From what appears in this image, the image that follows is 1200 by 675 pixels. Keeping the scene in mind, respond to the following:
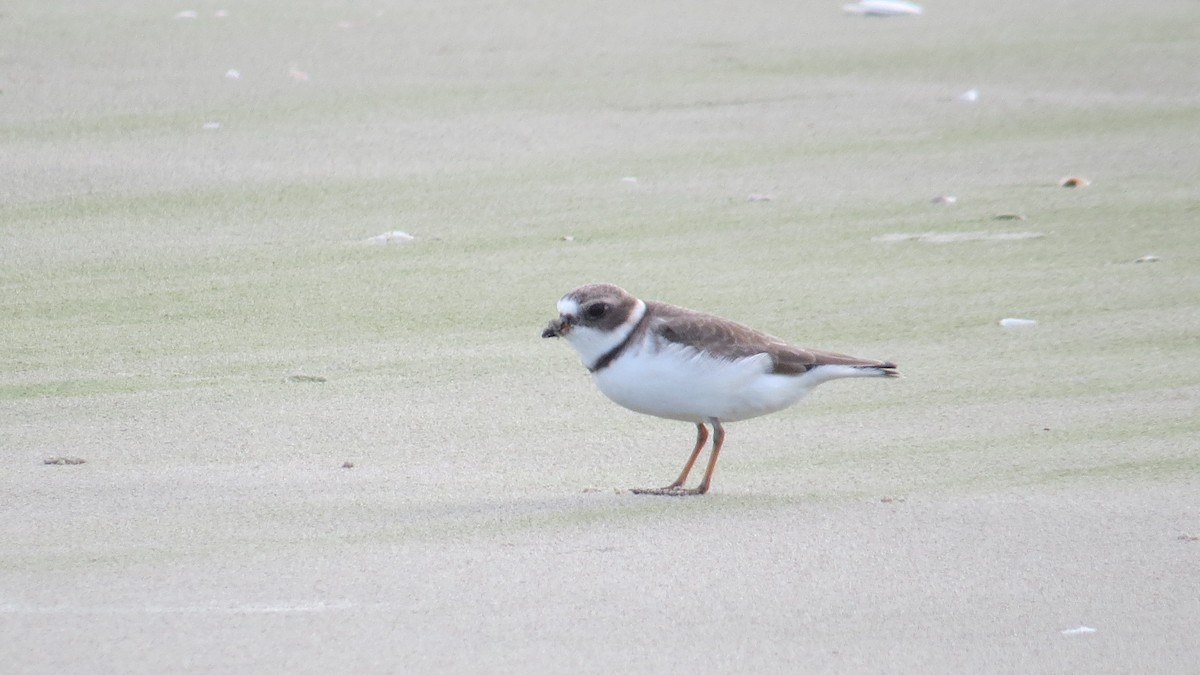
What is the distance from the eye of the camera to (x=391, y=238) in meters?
7.06

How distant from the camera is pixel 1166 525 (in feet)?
13.6

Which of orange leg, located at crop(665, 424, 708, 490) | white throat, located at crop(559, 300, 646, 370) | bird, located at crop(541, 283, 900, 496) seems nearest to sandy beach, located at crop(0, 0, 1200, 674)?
orange leg, located at crop(665, 424, 708, 490)

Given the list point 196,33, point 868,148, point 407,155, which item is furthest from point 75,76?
point 868,148

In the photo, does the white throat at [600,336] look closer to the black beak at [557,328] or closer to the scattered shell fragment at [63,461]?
the black beak at [557,328]

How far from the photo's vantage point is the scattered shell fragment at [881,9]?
11094 millimetres

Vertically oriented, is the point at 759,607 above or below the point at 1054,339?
above

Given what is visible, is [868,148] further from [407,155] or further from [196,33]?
[196,33]

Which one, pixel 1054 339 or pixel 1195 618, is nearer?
pixel 1195 618

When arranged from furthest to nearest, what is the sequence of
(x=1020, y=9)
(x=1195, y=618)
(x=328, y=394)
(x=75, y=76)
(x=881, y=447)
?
1. (x=1020, y=9)
2. (x=75, y=76)
3. (x=328, y=394)
4. (x=881, y=447)
5. (x=1195, y=618)

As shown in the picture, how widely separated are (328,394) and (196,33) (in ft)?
16.8

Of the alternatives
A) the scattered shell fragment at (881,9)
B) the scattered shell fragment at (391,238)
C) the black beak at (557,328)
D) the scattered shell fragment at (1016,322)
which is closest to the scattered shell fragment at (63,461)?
the black beak at (557,328)

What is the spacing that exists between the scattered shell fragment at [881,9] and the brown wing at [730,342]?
697cm

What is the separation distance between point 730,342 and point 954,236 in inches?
119

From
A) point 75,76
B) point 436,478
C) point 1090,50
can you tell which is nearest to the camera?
point 436,478
